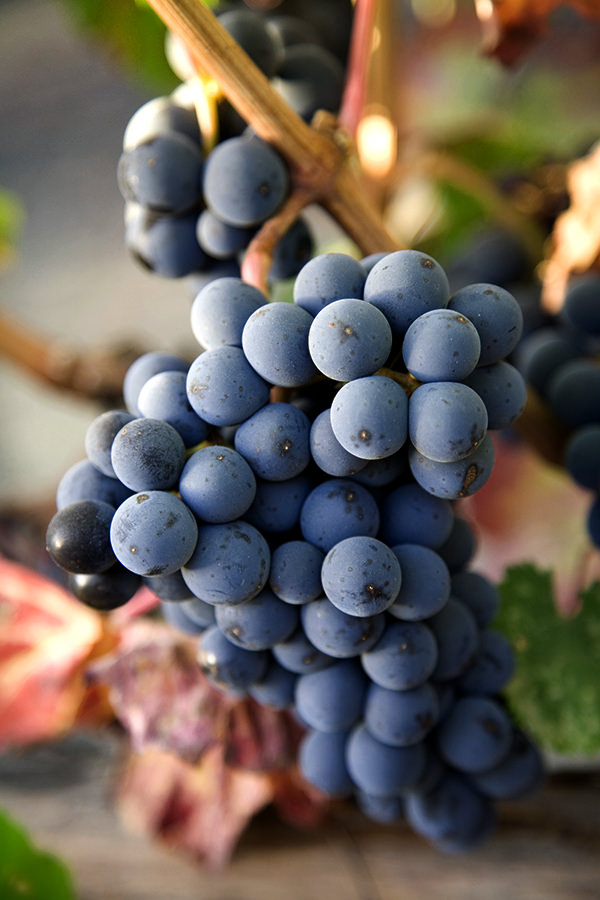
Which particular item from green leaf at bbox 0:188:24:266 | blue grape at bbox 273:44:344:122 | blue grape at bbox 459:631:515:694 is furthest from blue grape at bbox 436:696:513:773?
green leaf at bbox 0:188:24:266

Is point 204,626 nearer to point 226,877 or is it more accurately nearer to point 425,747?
point 425,747

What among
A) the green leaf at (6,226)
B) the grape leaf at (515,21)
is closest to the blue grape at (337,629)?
the grape leaf at (515,21)

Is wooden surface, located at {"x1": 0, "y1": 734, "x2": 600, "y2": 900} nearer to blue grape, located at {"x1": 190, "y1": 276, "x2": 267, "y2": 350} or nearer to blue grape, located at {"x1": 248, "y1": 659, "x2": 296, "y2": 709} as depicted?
blue grape, located at {"x1": 248, "y1": 659, "x2": 296, "y2": 709}

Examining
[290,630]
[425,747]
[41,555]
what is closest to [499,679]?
[425,747]

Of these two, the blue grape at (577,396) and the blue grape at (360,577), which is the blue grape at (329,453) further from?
the blue grape at (577,396)

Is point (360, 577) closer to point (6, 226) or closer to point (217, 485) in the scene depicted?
point (217, 485)

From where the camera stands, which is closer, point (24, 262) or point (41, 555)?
point (41, 555)

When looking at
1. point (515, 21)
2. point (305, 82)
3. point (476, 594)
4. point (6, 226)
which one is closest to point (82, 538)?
point (476, 594)

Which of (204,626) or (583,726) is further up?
(204,626)
